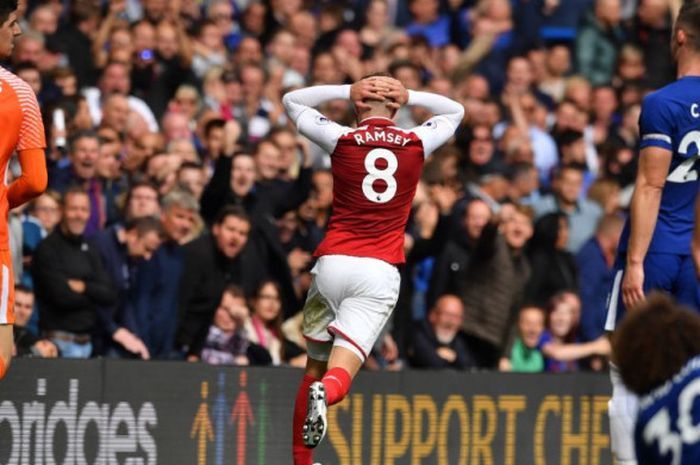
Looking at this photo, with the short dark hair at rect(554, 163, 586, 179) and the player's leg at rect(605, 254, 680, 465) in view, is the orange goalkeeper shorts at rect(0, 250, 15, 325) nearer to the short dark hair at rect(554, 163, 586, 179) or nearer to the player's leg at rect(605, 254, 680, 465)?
the player's leg at rect(605, 254, 680, 465)

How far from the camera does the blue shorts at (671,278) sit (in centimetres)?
826

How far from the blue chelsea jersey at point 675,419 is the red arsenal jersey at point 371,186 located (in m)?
3.55

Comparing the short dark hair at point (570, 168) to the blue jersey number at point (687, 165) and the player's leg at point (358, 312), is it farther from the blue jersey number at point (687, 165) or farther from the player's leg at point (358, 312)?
the blue jersey number at point (687, 165)

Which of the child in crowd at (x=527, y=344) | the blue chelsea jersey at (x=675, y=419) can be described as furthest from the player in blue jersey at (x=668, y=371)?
the child in crowd at (x=527, y=344)

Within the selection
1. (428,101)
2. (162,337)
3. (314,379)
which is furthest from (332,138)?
(162,337)

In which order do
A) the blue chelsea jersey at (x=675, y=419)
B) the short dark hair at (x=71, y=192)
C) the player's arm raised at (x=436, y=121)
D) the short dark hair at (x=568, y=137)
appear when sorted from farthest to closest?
the short dark hair at (x=568, y=137) < the short dark hair at (x=71, y=192) < the player's arm raised at (x=436, y=121) < the blue chelsea jersey at (x=675, y=419)

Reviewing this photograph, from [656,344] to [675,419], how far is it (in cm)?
25

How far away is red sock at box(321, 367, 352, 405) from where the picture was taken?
326 inches

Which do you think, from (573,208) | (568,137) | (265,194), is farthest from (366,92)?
(568,137)

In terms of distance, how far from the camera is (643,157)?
8.09m

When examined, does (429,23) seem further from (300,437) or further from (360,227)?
(300,437)

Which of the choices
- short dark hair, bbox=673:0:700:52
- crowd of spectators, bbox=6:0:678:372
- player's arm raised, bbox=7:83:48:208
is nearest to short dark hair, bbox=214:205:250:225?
crowd of spectators, bbox=6:0:678:372

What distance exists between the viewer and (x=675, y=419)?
524cm

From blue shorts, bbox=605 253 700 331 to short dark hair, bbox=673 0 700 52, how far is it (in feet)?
3.43
